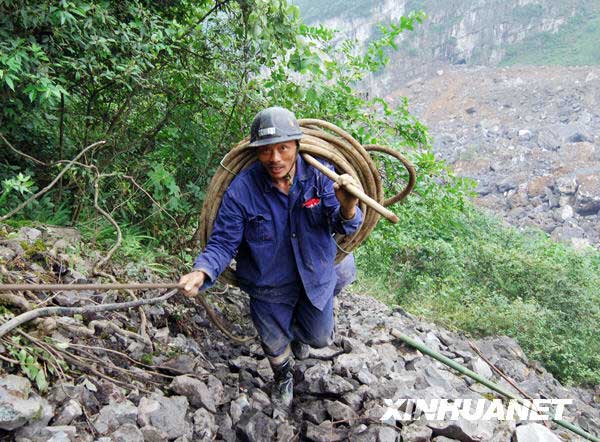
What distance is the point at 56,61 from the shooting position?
9.61 ft

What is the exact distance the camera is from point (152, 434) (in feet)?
6.97

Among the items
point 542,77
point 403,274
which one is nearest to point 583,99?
point 542,77

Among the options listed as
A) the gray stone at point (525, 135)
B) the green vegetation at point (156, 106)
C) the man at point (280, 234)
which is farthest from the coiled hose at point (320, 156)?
the gray stone at point (525, 135)

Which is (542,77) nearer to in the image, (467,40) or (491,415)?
(467,40)

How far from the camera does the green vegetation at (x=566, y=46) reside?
35.9 m

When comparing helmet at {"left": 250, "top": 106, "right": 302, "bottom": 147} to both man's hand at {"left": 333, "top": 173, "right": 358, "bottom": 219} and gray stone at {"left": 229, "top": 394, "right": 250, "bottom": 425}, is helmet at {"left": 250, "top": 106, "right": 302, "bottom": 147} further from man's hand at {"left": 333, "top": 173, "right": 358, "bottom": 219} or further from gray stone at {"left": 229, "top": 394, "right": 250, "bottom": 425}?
gray stone at {"left": 229, "top": 394, "right": 250, "bottom": 425}

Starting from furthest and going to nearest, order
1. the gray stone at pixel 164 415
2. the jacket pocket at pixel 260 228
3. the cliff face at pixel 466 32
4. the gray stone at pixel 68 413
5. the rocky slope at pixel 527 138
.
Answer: the cliff face at pixel 466 32 < the rocky slope at pixel 527 138 < the jacket pocket at pixel 260 228 < the gray stone at pixel 164 415 < the gray stone at pixel 68 413

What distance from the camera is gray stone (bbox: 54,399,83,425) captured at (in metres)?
1.95

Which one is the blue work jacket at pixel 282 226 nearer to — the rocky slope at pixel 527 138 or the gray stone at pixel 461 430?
the gray stone at pixel 461 430

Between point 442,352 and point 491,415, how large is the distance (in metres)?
1.17

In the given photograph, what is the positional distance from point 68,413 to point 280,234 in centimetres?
130

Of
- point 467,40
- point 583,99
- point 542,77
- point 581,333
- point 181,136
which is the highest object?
point 467,40

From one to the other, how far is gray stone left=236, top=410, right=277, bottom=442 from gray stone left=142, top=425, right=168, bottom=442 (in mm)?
459

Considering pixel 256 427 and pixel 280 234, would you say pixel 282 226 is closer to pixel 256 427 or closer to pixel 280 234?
pixel 280 234
